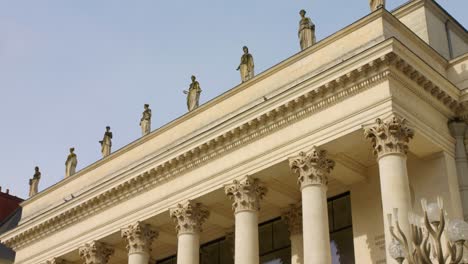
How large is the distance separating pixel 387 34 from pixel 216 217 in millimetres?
9704

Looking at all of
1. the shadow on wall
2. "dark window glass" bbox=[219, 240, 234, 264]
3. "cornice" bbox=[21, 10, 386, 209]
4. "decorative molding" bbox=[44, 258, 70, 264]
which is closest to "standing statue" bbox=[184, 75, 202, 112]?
"cornice" bbox=[21, 10, 386, 209]

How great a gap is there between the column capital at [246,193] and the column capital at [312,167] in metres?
1.94

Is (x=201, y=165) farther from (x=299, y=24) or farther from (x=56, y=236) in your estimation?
(x=56, y=236)

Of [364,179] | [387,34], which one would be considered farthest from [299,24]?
[364,179]

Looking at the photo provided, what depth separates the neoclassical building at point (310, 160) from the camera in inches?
854

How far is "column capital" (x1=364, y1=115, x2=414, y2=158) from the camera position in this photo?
2100 cm

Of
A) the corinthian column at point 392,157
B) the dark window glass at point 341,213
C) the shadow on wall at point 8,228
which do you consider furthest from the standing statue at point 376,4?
the shadow on wall at point 8,228

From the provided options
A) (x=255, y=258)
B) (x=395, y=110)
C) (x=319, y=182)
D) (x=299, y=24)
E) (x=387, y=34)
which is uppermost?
(x=299, y=24)

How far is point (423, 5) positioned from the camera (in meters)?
26.3

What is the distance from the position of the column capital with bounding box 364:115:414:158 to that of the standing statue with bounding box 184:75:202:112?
9.87 m

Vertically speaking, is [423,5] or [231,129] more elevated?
[423,5]

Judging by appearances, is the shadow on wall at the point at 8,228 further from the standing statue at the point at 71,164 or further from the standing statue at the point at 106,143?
the standing statue at the point at 106,143

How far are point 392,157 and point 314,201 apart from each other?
2816 millimetres

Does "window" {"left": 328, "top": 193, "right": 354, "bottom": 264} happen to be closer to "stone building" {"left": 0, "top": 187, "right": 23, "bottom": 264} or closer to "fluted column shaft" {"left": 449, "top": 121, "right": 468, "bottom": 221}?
"fluted column shaft" {"left": 449, "top": 121, "right": 468, "bottom": 221}
